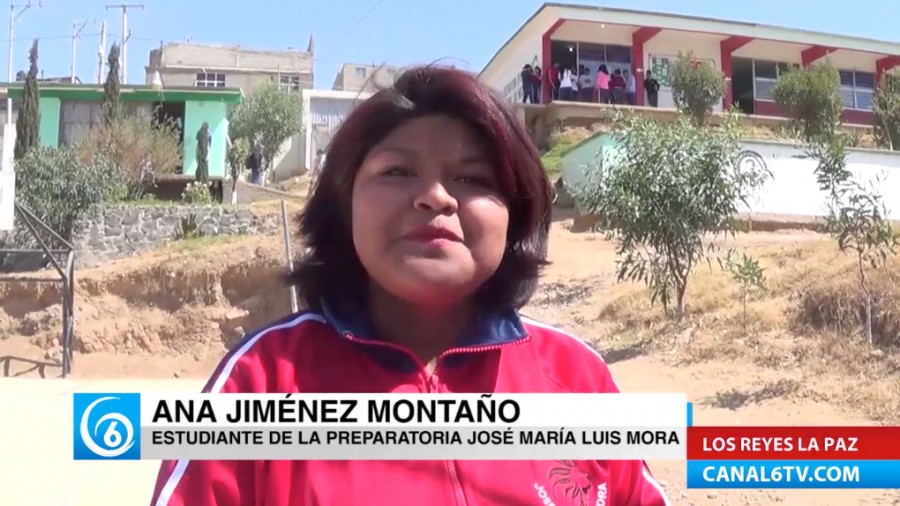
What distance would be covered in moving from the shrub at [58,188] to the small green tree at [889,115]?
709 inches

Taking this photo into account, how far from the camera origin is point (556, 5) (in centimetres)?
2155

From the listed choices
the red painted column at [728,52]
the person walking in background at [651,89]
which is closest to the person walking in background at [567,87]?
the person walking in background at [651,89]

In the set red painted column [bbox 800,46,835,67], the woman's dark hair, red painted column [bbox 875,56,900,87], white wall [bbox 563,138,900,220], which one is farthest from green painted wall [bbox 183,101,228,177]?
the woman's dark hair

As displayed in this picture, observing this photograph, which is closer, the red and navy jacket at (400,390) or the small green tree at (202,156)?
the red and navy jacket at (400,390)

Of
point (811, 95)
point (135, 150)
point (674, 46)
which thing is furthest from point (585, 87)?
point (135, 150)

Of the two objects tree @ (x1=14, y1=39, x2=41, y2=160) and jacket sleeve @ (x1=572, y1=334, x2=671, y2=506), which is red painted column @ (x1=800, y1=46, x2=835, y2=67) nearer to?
tree @ (x1=14, y1=39, x2=41, y2=160)

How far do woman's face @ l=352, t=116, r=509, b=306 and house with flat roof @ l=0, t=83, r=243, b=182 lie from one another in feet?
71.5

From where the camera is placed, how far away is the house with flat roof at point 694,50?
2245 cm

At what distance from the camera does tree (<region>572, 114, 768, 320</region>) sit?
9492 mm

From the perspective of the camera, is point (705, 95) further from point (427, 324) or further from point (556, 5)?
point (427, 324)

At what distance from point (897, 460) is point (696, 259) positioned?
7.06 m

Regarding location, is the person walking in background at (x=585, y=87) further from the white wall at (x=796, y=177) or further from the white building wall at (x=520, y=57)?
the white wall at (x=796, y=177)

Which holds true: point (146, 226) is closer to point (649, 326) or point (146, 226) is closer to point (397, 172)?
point (649, 326)

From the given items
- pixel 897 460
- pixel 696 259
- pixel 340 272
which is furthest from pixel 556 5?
pixel 340 272
